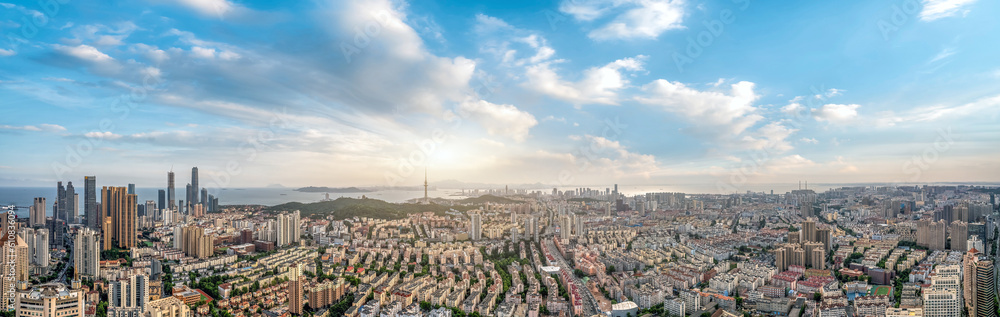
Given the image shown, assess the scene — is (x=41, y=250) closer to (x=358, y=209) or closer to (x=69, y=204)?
(x=69, y=204)

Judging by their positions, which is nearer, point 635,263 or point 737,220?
point 635,263

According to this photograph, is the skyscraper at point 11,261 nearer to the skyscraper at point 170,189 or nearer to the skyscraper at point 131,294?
the skyscraper at point 131,294

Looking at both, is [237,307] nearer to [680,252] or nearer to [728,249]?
[680,252]

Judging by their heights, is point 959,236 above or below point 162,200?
below

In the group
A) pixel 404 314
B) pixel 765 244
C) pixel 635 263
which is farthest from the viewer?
pixel 765 244

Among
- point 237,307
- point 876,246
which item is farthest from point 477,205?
point 237,307

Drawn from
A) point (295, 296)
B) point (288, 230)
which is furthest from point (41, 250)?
point (295, 296)

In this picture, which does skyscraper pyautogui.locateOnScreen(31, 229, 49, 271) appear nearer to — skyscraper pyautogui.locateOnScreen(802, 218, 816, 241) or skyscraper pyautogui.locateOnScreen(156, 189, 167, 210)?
skyscraper pyautogui.locateOnScreen(156, 189, 167, 210)

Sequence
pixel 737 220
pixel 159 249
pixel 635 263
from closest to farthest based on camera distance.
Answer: pixel 635 263
pixel 159 249
pixel 737 220

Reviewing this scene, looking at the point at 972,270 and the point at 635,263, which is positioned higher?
the point at 972,270

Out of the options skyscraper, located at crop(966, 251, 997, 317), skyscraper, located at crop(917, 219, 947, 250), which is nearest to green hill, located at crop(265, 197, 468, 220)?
skyscraper, located at crop(917, 219, 947, 250)
